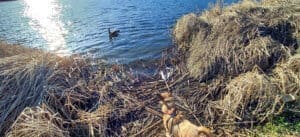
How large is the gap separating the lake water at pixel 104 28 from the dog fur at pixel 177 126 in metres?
5.26

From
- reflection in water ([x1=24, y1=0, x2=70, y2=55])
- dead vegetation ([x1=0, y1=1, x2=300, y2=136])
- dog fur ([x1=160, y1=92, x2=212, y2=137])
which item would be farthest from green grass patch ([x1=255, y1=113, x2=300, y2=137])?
reflection in water ([x1=24, y1=0, x2=70, y2=55])

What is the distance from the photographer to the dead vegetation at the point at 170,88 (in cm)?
552

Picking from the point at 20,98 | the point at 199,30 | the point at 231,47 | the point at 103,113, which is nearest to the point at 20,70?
the point at 20,98

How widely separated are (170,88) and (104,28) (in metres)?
10.2

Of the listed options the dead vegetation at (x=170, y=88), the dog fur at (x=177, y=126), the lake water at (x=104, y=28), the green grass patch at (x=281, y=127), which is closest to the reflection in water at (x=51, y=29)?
the lake water at (x=104, y=28)

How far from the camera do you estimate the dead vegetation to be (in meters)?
5.52

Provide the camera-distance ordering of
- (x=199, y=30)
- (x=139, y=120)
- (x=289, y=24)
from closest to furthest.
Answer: (x=139, y=120), (x=289, y=24), (x=199, y=30)

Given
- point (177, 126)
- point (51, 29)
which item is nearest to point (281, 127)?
point (177, 126)

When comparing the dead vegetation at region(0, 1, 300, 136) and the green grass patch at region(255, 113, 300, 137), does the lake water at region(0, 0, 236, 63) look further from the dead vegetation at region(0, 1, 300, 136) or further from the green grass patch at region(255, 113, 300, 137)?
the green grass patch at region(255, 113, 300, 137)

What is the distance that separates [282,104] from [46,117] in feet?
13.0

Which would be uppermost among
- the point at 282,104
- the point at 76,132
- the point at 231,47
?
the point at 231,47

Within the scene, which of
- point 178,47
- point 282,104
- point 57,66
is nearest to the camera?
point 282,104

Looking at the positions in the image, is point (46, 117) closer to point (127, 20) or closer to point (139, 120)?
point (139, 120)

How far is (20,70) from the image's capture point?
21.8 feet
